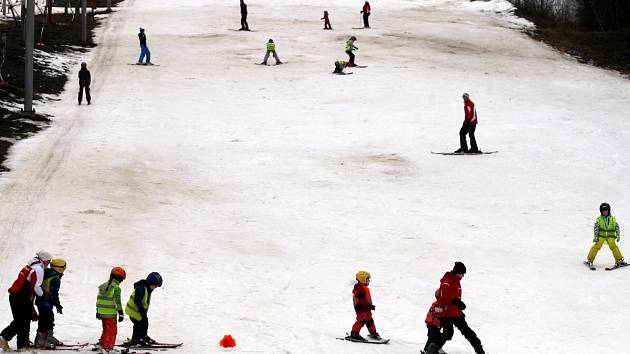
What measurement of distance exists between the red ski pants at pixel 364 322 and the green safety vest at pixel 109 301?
10.8ft

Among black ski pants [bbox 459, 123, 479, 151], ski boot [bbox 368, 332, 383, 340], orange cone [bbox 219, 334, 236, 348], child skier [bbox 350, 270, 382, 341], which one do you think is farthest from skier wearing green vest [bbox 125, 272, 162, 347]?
black ski pants [bbox 459, 123, 479, 151]

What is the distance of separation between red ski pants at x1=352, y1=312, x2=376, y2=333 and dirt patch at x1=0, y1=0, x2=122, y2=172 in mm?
12138

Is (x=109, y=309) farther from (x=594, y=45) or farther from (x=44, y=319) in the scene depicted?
(x=594, y=45)

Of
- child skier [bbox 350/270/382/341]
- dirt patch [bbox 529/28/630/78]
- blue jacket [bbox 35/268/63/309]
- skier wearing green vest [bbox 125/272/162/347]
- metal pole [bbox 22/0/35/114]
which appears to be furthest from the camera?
dirt patch [bbox 529/28/630/78]

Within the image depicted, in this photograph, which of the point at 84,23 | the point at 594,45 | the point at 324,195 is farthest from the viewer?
the point at 594,45

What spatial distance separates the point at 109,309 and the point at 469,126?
1599 centimetres

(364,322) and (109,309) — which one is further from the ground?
(109,309)

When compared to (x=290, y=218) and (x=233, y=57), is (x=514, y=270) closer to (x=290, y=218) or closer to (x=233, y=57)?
(x=290, y=218)

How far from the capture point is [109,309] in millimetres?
11359

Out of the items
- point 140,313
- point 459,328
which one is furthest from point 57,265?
point 459,328

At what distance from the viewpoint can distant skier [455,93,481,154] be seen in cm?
2531

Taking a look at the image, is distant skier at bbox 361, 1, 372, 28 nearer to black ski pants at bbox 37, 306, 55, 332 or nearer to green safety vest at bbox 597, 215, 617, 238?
green safety vest at bbox 597, 215, 617, 238

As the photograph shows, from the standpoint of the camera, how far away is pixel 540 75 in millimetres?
39781

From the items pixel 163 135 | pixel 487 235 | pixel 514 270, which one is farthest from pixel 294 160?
pixel 514 270
